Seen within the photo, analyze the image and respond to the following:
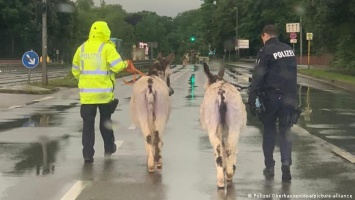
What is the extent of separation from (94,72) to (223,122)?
90.4 inches

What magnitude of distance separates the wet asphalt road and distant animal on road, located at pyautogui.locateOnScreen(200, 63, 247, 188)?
342mm

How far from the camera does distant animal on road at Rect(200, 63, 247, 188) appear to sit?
23.1 feet

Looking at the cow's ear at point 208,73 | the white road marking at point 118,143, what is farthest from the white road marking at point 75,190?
the white road marking at point 118,143

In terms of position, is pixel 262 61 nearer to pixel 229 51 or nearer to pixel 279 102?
pixel 279 102

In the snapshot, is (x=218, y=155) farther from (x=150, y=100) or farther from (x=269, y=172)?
(x=150, y=100)

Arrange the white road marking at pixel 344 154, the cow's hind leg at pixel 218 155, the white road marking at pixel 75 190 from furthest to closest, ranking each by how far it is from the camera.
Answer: the white road marking at pixel 344 154, the cow's hind leg at pixel 218 155, the white road marking at pixel 75 190

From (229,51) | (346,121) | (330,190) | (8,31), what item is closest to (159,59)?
(330,190)

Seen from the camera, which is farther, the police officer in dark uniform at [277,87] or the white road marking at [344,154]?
the white road marking at [344,154]

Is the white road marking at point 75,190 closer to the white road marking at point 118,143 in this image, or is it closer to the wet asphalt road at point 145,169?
the wet asphalt road at point 145,169

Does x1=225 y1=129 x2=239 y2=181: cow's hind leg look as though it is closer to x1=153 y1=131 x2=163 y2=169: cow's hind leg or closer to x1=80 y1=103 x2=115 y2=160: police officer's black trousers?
x1=153 y1=131 x2=163 y2=169: cow's hind leg

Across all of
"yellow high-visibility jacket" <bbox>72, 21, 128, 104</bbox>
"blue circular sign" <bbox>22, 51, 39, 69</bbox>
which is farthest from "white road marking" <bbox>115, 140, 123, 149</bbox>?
"blue circular sign" <bbox>22, 51, 39, 69</bbox>

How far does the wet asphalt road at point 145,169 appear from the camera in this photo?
271 inches

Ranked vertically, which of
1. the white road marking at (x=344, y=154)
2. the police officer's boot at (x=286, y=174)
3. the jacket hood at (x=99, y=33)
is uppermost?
the jacket hood at (x=99, y=33)

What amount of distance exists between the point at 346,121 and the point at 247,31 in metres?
82.2
